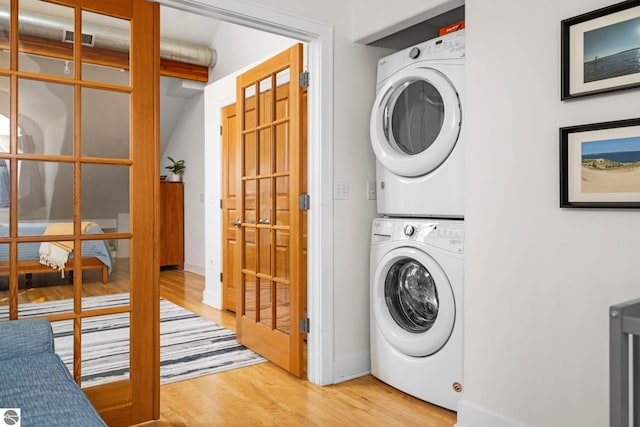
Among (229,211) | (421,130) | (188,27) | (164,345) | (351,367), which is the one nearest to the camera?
(421,130)

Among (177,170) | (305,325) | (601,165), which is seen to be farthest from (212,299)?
(601,165)

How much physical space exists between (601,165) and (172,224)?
601cm

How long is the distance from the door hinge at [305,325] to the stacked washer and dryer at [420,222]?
1.18 feet

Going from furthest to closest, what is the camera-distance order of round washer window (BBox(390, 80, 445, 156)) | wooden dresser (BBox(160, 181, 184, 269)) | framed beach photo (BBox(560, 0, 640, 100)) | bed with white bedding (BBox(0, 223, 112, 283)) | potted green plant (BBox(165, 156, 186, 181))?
potted green plant (BBox(165, 156, 186, 181)) < wooden dresser (BBox(160, 181, 184, 269)) < round washer window (BBox(390, 80, 445, 156)) < bed with white bedding (BBox(0, 223, 112, 283)) < framed beach photo (BBox(560, 0, 640, 100))

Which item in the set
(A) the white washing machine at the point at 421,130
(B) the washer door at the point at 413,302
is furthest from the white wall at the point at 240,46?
(B) the washer door at the point at 413,302

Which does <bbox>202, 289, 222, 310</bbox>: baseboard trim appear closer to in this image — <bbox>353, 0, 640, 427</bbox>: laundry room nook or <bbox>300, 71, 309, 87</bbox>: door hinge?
<bbox>353, 0, 640, 427</bbox>: laundry room nook

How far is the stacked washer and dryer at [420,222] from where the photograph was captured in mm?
2225

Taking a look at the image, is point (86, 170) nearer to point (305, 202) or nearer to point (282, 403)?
point (305, 202)

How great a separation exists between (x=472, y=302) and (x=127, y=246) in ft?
5.04

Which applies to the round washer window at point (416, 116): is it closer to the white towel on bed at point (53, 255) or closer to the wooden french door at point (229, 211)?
the white towel on bed at point (53, 255)

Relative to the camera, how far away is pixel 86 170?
1985 millimetres

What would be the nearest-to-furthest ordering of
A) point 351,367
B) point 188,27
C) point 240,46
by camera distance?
point 351,367, point 240,46, point 188,27

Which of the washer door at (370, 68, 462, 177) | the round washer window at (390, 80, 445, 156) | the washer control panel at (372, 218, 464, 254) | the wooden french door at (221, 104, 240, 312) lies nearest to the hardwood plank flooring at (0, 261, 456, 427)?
the washer control panel at (372, 218, 464, 254)

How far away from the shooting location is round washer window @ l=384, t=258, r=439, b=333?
8.03 feet
